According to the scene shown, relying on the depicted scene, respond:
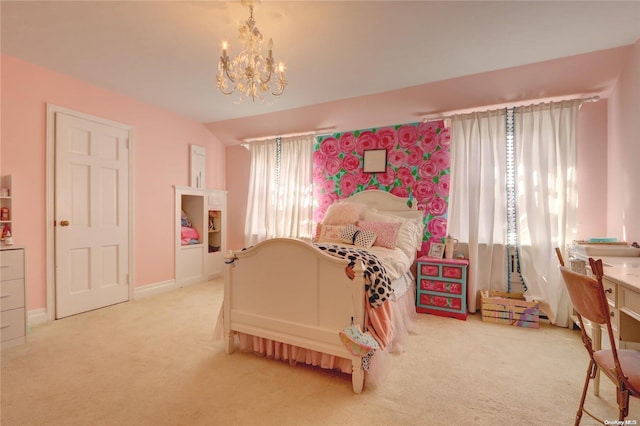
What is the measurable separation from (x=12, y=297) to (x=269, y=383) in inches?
90.2

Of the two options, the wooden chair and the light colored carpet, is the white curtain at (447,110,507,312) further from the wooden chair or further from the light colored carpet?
the wooden chair

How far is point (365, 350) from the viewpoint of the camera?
178 cm

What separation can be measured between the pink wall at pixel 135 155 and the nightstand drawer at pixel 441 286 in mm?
3448

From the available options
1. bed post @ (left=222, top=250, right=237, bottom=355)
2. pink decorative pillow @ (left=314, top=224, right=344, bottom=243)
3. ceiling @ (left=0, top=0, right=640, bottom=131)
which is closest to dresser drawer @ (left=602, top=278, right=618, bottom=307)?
ceiling @ (left=0, top=0, right=640, bottom=131)

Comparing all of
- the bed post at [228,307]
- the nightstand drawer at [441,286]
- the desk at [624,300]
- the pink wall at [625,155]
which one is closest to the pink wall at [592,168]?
the pink wall at [625,155]

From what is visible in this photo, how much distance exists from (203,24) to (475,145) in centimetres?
302

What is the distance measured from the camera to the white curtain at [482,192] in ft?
11.1

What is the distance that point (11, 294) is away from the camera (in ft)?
8.02

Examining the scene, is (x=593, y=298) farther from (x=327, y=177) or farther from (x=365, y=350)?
(x=327, y=177)

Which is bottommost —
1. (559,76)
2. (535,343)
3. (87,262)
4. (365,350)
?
(535,343)

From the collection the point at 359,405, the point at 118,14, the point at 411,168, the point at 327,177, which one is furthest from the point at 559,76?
the point at 118,14

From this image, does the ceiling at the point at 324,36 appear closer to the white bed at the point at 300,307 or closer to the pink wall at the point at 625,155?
the pink wall at the point at 625,155

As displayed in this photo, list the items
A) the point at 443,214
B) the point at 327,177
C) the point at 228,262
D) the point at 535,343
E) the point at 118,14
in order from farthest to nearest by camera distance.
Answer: the point at 327,177, the point at 443,214, the point at 535,343, the point at 228,262, the point at 118,14

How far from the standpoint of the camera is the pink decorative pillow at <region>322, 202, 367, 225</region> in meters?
3.68
